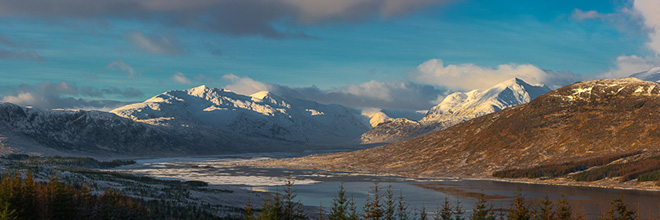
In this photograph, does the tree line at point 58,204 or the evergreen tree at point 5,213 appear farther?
the tree line at point 58,204

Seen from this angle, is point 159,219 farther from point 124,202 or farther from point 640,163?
point 640,163

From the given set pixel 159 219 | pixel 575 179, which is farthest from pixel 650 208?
pixel 159 219

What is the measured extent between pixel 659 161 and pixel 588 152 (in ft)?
99.9

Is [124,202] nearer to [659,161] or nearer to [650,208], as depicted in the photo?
[650,208]

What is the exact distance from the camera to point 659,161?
15088cm

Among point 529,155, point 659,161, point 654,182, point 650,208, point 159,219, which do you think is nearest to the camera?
point 159,219

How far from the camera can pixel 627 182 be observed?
141250 millimetres

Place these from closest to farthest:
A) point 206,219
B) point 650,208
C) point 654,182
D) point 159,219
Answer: point 159,219, point 206,219, point 650,208, point 654,182

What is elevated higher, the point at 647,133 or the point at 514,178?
the point at 647,133

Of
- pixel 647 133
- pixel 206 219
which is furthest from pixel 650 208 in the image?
pixel 647 133

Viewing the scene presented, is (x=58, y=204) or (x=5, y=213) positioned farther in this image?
(x=58, y=204)

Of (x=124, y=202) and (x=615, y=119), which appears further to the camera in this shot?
(x=615, y=119)

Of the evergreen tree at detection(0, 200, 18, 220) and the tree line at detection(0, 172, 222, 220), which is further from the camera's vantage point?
the tree line at detection(0, 172, 222, 220)

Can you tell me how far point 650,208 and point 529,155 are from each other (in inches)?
3974
